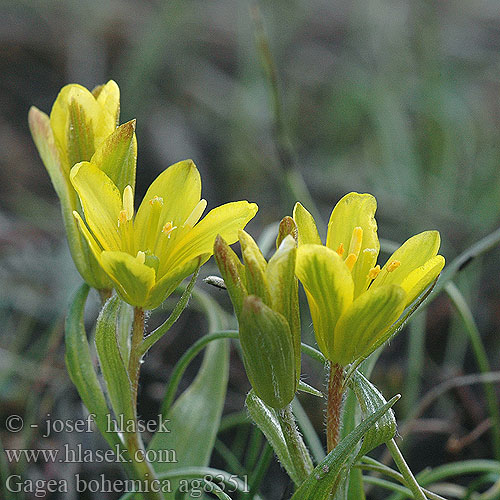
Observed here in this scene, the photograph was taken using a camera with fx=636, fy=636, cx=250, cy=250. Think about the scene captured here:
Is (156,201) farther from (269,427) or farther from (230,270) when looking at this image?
(269,427)

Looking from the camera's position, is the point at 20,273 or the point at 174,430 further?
the point at 20,273

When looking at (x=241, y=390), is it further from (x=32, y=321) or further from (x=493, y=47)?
(x=493, y=47)

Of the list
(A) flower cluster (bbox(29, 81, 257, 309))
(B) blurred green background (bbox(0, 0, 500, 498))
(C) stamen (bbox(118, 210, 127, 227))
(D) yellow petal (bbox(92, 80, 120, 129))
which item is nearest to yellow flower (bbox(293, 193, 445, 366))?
(A) flower cluster (bbox(29, 81, 257, 309))

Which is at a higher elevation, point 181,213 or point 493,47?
point 493,47

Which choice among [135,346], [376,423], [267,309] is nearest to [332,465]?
[376,423]

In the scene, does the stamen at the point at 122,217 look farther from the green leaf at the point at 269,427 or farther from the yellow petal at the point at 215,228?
the green leaf at the point at 269,427

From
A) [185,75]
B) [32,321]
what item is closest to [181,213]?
[32,321]

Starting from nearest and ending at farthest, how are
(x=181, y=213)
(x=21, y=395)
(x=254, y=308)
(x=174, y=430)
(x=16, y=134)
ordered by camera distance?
(x=254, y=308)
(x=181, y=213)
(x=174, y=430)
(x=21, y=395)
(x=16, y=134)

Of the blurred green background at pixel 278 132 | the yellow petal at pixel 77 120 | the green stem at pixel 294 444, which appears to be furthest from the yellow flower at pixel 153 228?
the blurred green background at pixel 278 132
